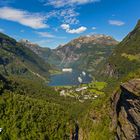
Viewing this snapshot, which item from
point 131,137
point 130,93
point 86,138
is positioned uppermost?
point 130,93

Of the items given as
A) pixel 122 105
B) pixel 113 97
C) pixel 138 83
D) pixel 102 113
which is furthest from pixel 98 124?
pixel 138 83

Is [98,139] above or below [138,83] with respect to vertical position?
below

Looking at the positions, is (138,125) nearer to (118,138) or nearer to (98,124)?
(118,138)

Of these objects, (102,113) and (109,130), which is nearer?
(109,130)

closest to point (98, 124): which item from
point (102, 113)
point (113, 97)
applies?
point (102, 113)

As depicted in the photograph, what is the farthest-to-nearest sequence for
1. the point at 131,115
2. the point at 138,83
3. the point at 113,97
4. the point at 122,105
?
the point at 113,97, the point at 122,105, the point at 131,115, the point at 138,83

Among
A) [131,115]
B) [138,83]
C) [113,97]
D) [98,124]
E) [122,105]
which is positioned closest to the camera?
[138,83]
